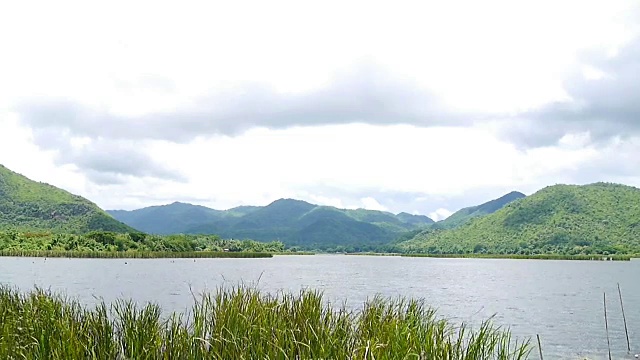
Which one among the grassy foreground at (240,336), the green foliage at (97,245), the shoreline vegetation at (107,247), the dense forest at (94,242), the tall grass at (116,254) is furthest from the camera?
the dense forest at (94,242)

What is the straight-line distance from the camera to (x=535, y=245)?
7288 inches

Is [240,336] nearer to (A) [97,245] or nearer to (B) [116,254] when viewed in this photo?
(B) [116,254]

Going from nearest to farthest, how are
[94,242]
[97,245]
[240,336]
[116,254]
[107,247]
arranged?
[240,336], [116,254], [97,245], [94,242], [107,247]

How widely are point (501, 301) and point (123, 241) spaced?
109 meters

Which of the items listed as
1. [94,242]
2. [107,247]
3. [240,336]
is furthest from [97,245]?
[240,336]

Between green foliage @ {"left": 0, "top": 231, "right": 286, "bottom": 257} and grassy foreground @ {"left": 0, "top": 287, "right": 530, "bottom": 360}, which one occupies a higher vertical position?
green foliage @ {"left": 0, "top": 231, "right": 286, "bottom": 257}

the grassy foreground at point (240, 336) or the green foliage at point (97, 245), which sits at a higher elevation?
the green foliage at point (97, 245)

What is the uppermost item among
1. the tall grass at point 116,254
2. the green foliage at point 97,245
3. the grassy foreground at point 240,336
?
the green foliage at point 97,245

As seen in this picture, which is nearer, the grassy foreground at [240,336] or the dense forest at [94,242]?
the grassy foreground at [240,336]

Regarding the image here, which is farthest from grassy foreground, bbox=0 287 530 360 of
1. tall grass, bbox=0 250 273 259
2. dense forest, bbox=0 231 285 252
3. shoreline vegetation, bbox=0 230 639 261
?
dense forest, bbox=0 231 285 252

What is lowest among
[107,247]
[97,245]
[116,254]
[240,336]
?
[240,336]

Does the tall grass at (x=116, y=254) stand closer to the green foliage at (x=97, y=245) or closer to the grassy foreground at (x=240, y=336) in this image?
the green foliage at (x=97, y=245)

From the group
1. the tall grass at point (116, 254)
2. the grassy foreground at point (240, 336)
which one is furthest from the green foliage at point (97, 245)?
the grassy foreground at point (240, 336)

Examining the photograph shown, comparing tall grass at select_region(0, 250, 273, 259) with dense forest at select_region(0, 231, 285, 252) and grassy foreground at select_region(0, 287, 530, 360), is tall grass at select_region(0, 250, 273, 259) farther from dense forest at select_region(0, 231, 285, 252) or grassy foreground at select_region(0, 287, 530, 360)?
grassy foreground at select_region(0, 287, 530, 360)
